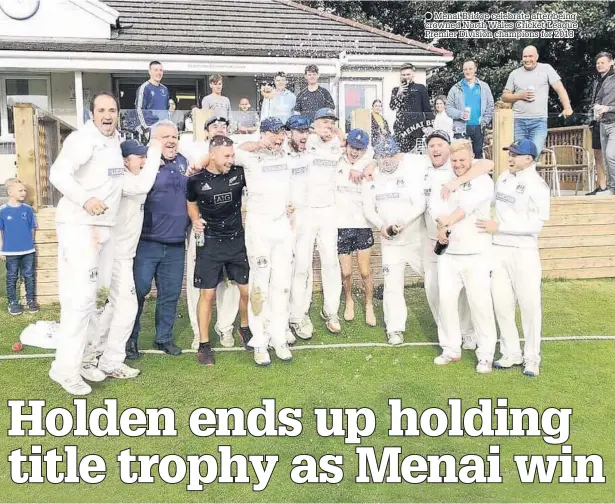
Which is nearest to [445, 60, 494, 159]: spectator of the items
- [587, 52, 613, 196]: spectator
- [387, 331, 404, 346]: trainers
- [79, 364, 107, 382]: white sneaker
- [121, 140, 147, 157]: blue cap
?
[587, 52, 613, 196]: spectator

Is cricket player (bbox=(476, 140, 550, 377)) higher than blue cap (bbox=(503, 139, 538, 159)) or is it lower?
lower

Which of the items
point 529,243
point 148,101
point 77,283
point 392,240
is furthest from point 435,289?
point 148,101

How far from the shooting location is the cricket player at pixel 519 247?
5.40 metres

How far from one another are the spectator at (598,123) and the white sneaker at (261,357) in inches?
233

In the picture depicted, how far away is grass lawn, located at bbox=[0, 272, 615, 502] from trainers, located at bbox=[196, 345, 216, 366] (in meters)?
Result: 0.08

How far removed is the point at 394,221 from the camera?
6.14 metres

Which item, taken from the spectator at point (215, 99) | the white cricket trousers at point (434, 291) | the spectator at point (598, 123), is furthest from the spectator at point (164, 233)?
the spectator at point (598, 123)

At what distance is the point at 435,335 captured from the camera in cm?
668

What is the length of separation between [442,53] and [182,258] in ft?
38.5

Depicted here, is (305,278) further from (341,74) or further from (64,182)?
(341,74)

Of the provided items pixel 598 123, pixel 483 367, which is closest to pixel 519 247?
pixel 483 367

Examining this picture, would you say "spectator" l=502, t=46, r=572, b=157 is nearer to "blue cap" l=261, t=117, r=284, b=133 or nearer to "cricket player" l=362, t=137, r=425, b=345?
"cricket player" l=362, t=137, r=425, b=345

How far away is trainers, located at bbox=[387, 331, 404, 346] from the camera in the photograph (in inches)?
247

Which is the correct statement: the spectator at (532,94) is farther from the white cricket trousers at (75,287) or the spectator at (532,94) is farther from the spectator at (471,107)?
the white cricket trousers at (75,287)
